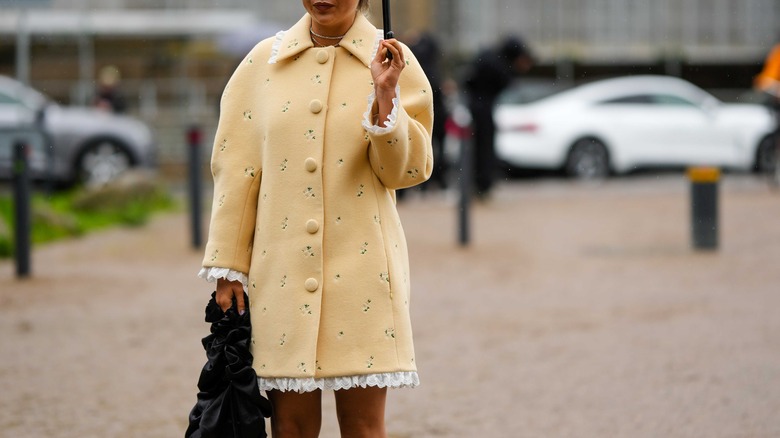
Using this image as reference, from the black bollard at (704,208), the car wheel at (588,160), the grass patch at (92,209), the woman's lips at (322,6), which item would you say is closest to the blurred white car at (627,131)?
the car wheel at (588,160)

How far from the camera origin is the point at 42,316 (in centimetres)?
865

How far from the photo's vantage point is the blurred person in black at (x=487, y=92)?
16250 millimetres

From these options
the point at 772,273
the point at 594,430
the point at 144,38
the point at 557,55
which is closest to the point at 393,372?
the point at 594,430

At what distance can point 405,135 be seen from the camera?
136 inches

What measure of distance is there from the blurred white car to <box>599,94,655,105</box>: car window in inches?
0.6

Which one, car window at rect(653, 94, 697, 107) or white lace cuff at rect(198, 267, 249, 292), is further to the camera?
car window at rect(653, 94, 697, 107)

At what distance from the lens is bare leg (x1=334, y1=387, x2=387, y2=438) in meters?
3.59

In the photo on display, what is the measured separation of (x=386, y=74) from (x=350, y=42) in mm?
284

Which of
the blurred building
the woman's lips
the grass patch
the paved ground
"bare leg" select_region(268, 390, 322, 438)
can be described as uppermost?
the blurred building

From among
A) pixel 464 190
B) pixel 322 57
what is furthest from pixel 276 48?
pixel 464 190

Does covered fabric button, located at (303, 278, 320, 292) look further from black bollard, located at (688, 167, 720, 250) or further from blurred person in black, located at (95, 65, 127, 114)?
blurred person in black, located at (95, 65, 127, 114)

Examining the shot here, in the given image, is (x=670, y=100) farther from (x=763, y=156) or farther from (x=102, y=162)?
(x=102, y=162)

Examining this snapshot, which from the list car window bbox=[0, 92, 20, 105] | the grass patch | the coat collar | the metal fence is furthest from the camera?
the metal fence

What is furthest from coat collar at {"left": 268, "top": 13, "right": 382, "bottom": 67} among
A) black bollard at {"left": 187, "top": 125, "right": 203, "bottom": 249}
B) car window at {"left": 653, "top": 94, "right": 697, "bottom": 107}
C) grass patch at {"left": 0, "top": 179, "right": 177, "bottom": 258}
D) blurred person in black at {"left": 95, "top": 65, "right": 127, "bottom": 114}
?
blurred person in black at {"left": 95, "top": 65, "right": 127, "bottom": 114}
